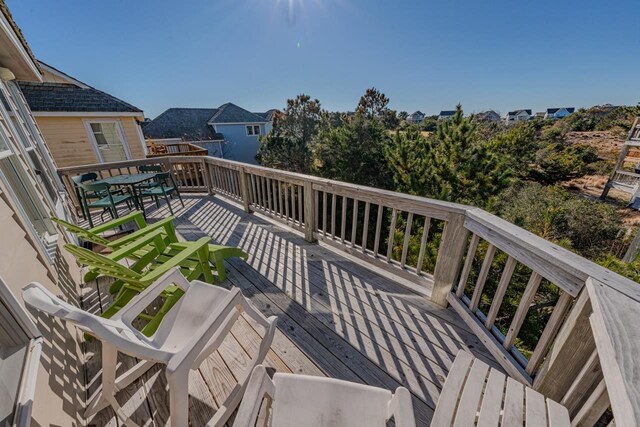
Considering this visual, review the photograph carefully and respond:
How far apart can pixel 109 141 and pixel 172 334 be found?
988cm

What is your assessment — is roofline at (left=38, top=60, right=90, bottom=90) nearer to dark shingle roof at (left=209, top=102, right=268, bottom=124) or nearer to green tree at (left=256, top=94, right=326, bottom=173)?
green tree at (left=256, top=94, right=326, bottom=173)

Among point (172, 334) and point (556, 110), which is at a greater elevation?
point (556, 110)

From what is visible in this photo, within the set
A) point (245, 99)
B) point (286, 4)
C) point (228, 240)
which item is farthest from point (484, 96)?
point (228, 240)

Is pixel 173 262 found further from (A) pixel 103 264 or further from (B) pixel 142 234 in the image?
(B) pixel 142 234

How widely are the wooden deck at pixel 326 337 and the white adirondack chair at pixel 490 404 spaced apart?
1.77 feet

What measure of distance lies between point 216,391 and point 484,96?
34940 mm

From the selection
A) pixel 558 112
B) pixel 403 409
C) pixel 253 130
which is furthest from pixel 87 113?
pixel 558 112

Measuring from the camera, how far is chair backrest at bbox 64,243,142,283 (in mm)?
1558

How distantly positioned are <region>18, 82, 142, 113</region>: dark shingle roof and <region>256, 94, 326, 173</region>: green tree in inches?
336

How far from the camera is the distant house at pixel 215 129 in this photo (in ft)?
59.3

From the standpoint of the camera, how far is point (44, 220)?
229 cm

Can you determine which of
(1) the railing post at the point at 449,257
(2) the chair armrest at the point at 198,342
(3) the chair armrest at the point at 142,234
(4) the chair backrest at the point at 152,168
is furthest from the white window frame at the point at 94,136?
(1) the railing post at the point at 449,257

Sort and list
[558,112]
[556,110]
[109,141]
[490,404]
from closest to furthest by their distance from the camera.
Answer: [490,404]
[109,141]
[558,112]
[556,110]

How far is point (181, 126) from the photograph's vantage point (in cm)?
1864
